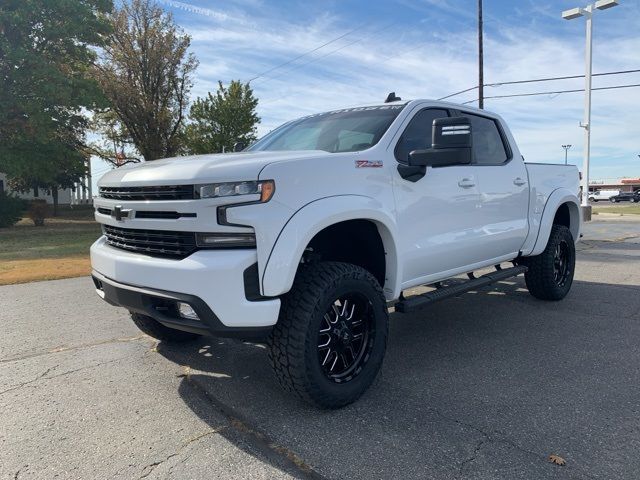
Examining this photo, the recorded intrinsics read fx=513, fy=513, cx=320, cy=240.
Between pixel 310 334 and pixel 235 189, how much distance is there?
0.94 meters

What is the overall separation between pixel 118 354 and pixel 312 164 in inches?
100

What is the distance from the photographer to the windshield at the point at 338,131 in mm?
3889

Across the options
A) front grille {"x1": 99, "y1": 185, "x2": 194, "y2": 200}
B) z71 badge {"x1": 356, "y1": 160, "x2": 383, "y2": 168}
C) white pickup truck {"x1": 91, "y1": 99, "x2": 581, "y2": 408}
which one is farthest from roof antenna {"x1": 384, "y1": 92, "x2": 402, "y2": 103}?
front grille {"x1": 99, "y1": 185, "x2": 194, "y2": 200}

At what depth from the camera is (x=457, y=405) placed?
10.8 ft

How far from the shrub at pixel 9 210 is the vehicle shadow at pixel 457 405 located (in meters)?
21.5

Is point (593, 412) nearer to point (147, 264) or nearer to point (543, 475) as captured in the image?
point (543, 475)

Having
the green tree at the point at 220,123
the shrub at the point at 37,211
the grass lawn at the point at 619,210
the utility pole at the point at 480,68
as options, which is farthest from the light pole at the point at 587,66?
the shrub at the point at 37,211

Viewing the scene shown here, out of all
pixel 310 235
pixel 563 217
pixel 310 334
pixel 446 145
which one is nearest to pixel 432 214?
pixel 446 145

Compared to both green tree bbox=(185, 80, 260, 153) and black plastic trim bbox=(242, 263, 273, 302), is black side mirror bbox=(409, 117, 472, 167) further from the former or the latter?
green tree bbox=(185, 80, 260, 153)

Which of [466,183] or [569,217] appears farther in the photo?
[569,217]

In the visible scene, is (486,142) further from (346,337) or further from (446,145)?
(346,337)

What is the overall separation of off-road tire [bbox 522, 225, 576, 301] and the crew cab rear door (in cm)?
69

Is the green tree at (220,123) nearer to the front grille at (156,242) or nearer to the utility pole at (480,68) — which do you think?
the utility pole at (480,68)

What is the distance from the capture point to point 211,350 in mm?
4406
